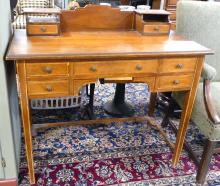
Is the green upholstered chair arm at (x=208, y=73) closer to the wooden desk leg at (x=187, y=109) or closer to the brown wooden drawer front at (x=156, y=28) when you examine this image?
the wooden desk leg at (x=187, y=109)

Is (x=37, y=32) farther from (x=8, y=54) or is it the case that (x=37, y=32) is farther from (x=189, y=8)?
(x=189, y=8)

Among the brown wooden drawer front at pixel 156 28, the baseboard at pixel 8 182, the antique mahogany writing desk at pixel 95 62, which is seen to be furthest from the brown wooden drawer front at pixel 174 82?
the baseboard at pixel 8 182

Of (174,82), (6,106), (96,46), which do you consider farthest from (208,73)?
(6,106)

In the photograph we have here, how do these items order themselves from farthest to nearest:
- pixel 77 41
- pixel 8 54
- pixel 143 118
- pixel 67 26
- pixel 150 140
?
pixel 143 118 → pixel 150 140 → pixel 67 26 → pixel 77 41 → pixel 8 54

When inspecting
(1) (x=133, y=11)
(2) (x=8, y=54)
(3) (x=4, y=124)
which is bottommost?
(3) (x=4, y=124)

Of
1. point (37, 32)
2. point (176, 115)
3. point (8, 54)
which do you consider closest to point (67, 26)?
point (37, 32)

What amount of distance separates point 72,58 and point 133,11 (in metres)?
0.76

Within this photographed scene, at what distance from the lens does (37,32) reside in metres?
1.55

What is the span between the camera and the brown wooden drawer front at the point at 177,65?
145cm

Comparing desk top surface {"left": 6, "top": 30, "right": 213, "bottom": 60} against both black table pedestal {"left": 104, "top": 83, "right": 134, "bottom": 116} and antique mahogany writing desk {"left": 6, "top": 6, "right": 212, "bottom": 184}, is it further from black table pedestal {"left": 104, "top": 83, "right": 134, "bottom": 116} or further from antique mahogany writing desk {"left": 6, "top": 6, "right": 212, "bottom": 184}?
black table pedestal {"left": 104, "top": 83, "right": 134, "bottom": 116}

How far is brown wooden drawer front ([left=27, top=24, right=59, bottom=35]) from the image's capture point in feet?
5.04

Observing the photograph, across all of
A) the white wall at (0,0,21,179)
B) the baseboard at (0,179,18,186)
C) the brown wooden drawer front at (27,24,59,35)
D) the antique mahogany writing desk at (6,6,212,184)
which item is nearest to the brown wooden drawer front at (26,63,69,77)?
the antique mahogany writing desk at (6,6,212,184)

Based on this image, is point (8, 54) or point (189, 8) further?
point (189, 8)

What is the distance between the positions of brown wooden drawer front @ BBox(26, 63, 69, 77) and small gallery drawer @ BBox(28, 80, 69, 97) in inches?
1.7
